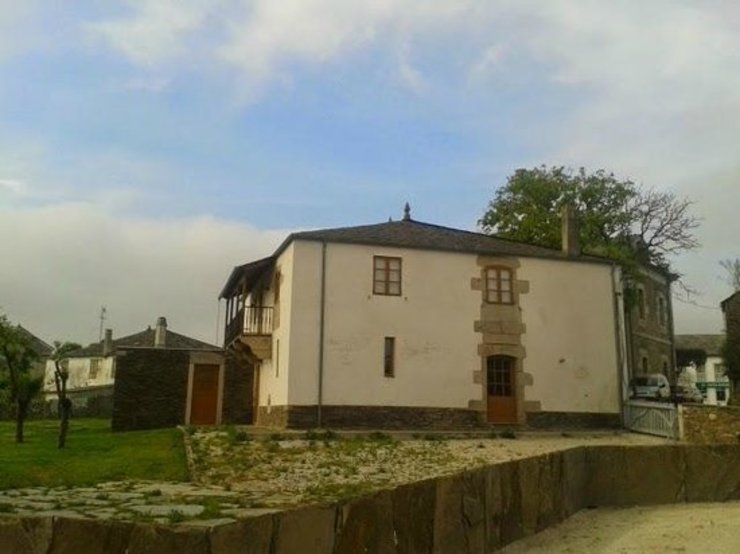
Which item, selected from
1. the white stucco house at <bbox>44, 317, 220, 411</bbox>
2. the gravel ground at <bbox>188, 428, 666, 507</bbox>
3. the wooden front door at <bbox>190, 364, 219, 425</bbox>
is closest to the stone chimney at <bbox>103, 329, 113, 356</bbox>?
the white stucco house at <bbox>44, 317, 220, 411</bbox>

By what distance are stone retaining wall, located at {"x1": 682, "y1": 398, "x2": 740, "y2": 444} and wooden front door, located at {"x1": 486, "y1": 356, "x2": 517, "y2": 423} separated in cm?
555

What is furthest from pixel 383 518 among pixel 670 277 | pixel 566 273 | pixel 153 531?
pixel 670 277

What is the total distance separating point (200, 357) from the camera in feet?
101

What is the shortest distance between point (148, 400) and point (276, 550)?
25268 mm

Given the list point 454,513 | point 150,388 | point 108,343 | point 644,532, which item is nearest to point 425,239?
point 150,388

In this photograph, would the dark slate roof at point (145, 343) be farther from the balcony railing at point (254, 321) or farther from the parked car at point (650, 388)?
the parked car at point (650, 388)

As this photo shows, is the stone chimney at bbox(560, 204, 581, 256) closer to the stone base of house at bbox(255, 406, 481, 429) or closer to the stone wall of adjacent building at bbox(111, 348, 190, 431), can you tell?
the stone base of house at bbox(255, 406, 481, 429)

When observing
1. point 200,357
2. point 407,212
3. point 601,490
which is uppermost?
point 407,212

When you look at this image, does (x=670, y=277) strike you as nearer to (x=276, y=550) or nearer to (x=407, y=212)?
(x=407, y=212)

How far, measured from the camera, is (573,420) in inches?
1000

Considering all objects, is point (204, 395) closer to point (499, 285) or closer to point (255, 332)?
point (255, 332)

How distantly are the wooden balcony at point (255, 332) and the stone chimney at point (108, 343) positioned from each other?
3279cm

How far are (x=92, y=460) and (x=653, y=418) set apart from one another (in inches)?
647

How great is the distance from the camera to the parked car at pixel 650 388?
28672mm
